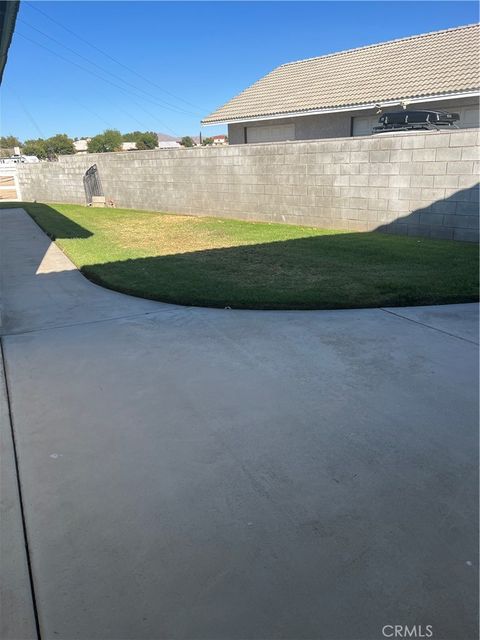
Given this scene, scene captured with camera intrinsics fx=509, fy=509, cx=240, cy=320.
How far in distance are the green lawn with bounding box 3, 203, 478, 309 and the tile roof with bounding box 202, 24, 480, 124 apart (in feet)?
21.7

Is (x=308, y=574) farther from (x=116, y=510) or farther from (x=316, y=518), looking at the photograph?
(x=116, y=510)

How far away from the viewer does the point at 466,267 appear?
734 cm

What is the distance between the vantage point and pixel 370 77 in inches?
676

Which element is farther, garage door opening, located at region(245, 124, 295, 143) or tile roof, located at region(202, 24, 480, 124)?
garage door opening, located at region(245, 124, 295, 143)

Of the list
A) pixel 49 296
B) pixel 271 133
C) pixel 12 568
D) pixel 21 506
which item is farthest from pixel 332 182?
pixel 12 568

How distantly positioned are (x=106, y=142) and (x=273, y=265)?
70437mm

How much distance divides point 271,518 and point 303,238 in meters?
8.54

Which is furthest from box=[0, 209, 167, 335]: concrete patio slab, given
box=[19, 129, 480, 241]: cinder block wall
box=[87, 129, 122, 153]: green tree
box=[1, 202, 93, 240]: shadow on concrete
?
box=[87, 129, 122, 153]: green tree

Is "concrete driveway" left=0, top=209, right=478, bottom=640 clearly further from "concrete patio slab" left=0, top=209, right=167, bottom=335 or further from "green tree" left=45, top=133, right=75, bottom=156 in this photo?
"green tree" left=45, top=133, right=75, bottom=156

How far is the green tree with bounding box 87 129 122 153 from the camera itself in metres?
68.6

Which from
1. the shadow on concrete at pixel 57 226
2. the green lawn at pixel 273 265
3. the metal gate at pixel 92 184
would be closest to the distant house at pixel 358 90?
the metal gate at pixel 92 184

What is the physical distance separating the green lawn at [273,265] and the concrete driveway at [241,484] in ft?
3.95

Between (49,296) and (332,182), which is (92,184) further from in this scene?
(49,296)

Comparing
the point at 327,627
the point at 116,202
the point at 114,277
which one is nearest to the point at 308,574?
the point at 327,627
